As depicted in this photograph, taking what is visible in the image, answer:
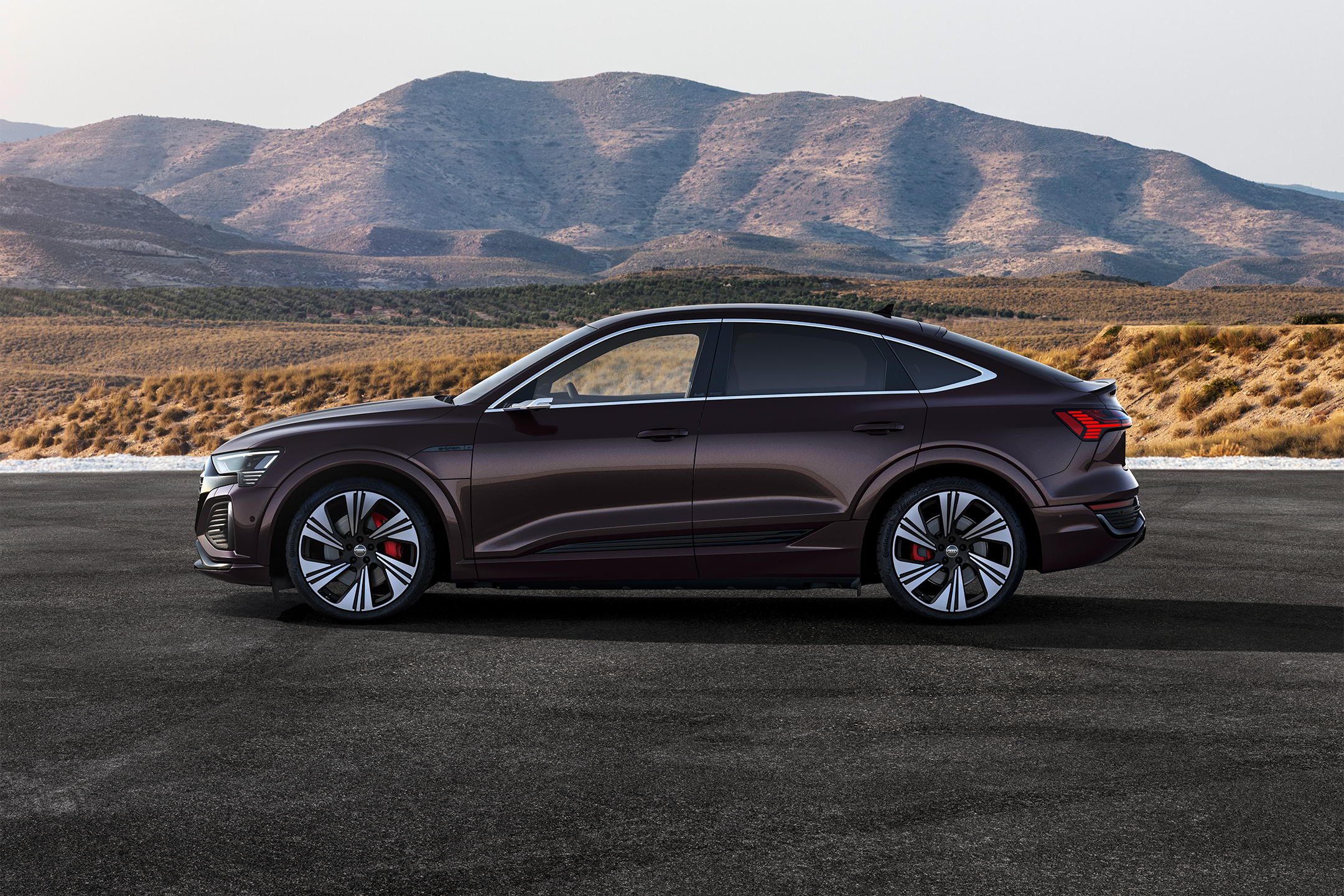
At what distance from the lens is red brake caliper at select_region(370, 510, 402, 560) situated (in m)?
7.49

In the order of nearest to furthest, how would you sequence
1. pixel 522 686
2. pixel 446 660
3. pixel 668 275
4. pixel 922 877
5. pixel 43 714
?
pixel 922 877
pixel 43 714
pixel 522 686
pixel 446 660
pixel 668 275

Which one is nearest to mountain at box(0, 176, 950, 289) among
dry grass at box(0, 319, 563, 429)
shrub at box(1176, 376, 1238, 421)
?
dry grass at box(0, 319, 563, 429)

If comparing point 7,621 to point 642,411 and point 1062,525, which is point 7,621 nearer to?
point 642,411

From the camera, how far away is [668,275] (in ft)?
441

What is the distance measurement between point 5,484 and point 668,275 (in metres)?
120

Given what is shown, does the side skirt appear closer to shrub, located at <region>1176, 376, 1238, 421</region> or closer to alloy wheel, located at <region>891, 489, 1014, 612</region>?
alloy wheel, located at <region>891, 489, 1014, 612</region>

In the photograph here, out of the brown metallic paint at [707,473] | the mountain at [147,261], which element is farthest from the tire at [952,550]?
the mountain at [147,261]

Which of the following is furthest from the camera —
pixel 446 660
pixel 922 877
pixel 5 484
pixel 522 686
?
pixel 5 484

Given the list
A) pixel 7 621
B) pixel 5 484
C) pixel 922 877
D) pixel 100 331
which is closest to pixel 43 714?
pixel 7 621

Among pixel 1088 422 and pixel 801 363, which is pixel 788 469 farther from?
pixel 1088 422

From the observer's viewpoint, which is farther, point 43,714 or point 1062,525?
point 1062,525

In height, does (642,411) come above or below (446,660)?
above

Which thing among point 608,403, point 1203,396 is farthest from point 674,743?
point 1203,396

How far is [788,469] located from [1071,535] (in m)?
1.65
